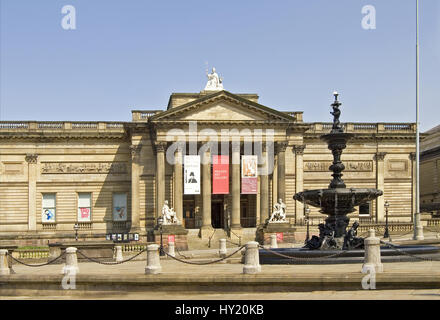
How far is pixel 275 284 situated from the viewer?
723 inches

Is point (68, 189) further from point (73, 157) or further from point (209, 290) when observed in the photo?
point (209, 290)

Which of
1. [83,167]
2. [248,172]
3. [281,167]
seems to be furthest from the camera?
[83,167]

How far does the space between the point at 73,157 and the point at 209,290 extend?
4455 centimetres

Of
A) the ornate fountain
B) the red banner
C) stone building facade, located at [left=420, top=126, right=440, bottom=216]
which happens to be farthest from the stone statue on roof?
the ornate fountain

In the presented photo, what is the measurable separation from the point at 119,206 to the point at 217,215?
988 centimetres

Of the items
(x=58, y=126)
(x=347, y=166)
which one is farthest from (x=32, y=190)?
(x=347, y=166)

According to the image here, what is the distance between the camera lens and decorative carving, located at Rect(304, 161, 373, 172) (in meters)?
63.2

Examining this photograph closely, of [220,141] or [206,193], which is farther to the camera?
[220,141]

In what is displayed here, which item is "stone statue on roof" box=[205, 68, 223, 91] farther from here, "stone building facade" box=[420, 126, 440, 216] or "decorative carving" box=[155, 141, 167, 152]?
"stone building facade" box=[420, 126, 440, 216]

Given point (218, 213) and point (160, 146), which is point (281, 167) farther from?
point (160, 146)

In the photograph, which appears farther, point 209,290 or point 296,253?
point 296,253

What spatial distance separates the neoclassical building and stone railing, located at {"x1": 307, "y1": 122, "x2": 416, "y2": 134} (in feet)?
0.36

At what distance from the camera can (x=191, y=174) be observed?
54500mm
